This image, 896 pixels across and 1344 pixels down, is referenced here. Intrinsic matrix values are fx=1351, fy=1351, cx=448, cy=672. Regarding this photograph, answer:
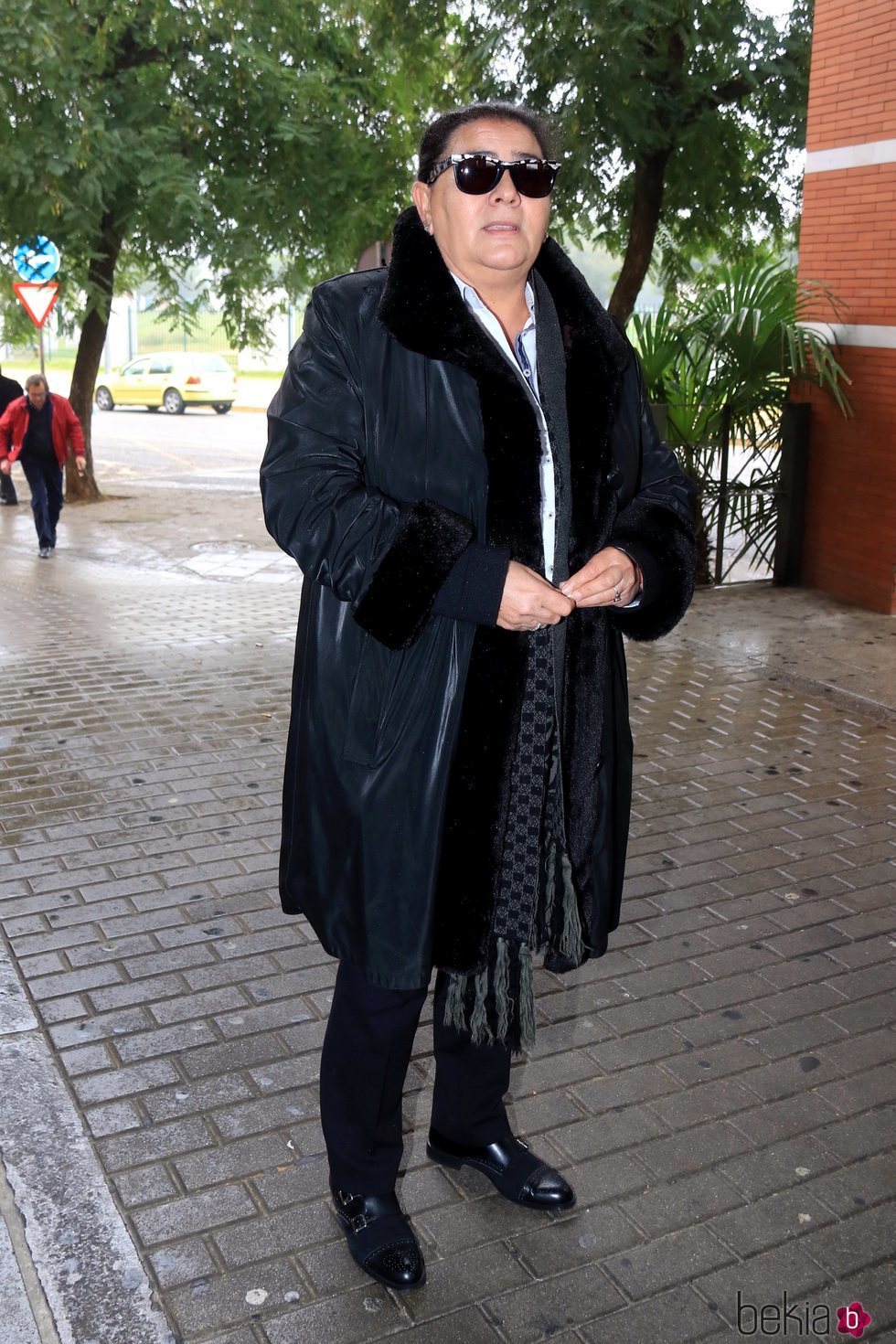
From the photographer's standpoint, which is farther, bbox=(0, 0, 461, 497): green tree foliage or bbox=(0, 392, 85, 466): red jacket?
bbox=(0, 392, 85, 466): red jacket

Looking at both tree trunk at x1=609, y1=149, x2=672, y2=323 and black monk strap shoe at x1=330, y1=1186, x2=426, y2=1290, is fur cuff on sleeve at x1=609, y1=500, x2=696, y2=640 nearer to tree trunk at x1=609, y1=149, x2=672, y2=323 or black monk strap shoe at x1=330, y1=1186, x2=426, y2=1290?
black monk strap shoe at x1=330, y1=1186, x2=426, y2=1290

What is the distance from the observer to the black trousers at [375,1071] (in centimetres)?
265

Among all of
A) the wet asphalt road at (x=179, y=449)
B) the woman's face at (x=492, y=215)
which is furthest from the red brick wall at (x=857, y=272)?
the wet asphalt road at (x=179, y=449)

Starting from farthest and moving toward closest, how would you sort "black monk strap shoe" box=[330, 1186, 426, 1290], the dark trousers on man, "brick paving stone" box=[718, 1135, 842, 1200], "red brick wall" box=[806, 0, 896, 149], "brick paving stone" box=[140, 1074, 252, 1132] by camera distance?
the dark trousers on man, "red brick wall" box=[806, 0, 896, 149], "brick paving stone" box=[140, 1074, 252, 1132], "brick paving stone" box=[718, 1135, 842, 1200], "black monk strap shoe" box=[330, 1186, 426, 1290]

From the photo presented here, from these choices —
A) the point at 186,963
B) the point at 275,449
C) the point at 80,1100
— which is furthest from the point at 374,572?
the point at 186,963

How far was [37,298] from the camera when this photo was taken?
13898 millimetres

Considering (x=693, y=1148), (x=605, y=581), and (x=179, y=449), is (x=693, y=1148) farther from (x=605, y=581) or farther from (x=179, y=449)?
(x=179, y=449)

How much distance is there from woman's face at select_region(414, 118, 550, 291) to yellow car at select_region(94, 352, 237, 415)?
34.3m

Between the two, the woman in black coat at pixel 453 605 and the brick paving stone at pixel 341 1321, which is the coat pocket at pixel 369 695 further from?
the brick paving stone at pixel 341 1321

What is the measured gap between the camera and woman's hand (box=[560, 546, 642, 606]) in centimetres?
248

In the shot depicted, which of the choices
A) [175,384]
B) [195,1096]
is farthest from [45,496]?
[175,384]

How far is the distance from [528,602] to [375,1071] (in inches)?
39.4

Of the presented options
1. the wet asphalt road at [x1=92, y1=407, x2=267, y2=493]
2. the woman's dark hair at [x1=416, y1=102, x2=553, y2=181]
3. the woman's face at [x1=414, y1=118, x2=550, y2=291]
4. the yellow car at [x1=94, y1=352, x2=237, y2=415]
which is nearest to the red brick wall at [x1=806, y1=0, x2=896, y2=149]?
the woman's dark hair at [x1=416, y1=102, x2=553, y2=181]

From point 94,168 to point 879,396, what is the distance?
806cm
